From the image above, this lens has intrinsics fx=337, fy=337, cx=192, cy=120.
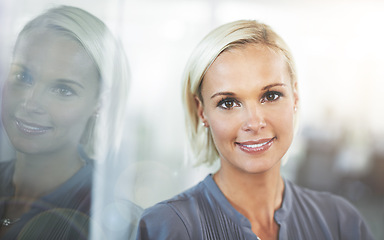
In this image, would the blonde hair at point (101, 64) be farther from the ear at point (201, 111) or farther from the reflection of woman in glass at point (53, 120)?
the ear at point (201, 111)

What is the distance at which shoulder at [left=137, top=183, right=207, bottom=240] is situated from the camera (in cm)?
75

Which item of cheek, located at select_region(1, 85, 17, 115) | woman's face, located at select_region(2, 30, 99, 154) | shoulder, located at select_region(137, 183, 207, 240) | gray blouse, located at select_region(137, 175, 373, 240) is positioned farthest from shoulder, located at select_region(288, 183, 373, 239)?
cheek, located at select_region(1, 85, 17, 115)

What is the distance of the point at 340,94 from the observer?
102cm

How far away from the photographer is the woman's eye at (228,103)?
29.9 inches

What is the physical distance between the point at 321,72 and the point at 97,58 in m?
0.64

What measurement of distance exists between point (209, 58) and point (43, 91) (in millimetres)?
379

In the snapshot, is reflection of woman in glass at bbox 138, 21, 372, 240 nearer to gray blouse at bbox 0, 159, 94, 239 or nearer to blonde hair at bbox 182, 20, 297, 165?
blonde hair at bbox 182, 20, 297, 165

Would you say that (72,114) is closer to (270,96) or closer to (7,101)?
(7,101)

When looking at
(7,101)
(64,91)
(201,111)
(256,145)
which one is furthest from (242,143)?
(7,101)

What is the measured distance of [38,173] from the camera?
78 centimetres

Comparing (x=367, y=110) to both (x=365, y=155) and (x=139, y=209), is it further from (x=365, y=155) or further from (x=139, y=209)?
(x=139, y=209)

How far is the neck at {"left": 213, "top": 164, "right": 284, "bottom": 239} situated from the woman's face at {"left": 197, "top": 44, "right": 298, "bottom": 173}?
0.18ft

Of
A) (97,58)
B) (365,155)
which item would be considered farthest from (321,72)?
(97,58)

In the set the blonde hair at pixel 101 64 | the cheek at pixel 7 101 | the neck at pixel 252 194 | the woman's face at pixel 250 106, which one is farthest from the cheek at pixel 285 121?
the cheek at pixel 7 101
